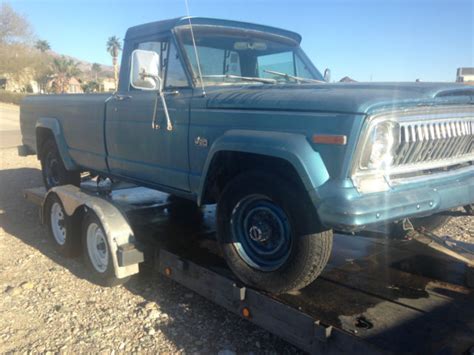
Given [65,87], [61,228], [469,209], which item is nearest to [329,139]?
[469,209]

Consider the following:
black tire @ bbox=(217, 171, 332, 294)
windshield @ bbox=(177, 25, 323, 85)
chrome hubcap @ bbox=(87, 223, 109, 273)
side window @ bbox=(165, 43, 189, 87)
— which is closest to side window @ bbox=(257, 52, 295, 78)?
windshield @ bbox=(177, 25, 323, 85)

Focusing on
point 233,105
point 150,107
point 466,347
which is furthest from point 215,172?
point 466,347

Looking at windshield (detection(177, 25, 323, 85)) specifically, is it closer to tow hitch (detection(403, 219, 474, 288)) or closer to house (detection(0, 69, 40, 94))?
tow hitch (detection(403, 219, 474, 288))

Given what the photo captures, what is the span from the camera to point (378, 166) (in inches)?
104

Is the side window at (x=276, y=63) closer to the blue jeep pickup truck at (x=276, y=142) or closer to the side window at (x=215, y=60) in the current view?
the blue jeep pickup truck at (x=276, y=142)

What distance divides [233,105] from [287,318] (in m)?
1.53

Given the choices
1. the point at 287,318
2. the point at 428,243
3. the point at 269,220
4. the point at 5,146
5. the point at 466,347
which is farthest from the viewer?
the point at 5,146

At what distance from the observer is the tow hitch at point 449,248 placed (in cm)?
316

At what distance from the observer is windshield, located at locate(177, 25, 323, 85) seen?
393 centimetres

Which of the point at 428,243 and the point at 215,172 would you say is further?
the point at 428,243

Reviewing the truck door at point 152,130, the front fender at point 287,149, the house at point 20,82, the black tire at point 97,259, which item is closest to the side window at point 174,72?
the truck door at point 152,130

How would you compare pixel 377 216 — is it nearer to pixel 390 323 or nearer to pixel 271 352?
pixel 390 323

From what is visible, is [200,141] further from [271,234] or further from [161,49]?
[161,49]

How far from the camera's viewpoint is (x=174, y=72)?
3.94m
